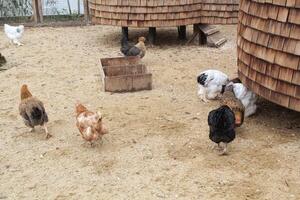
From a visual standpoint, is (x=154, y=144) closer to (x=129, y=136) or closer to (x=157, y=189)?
(x=129, y=136)

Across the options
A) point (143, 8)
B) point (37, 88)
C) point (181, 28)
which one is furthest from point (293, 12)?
point (181, 28)

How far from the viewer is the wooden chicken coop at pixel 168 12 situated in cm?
945

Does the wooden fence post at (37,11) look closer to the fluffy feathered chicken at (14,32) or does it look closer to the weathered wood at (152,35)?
the fluffy feathered chicken at (14,32)

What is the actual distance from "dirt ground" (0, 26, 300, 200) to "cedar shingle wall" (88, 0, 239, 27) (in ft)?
6.00

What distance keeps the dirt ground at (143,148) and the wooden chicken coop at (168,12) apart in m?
1.82

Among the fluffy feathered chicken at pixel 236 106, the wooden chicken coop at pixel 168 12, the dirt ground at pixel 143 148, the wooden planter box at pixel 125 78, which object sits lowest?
the dirt ground at pixel 143 148

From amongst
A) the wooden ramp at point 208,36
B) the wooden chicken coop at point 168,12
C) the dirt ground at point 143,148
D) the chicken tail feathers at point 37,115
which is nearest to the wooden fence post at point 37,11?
the wooden chicken coop at point 168,12

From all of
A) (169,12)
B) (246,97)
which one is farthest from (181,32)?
(246,97)

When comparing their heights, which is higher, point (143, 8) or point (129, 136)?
point (143, 8)

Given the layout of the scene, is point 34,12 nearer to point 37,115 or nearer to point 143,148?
point 37,115

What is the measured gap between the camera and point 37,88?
7258 mm

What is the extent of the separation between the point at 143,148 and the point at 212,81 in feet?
5.85

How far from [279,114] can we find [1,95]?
449cm

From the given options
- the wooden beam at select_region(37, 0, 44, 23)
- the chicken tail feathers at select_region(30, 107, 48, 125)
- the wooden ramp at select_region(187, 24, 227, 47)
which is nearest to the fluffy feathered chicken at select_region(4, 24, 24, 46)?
the wooden beam at select_region(37, 0, 44, 23)
